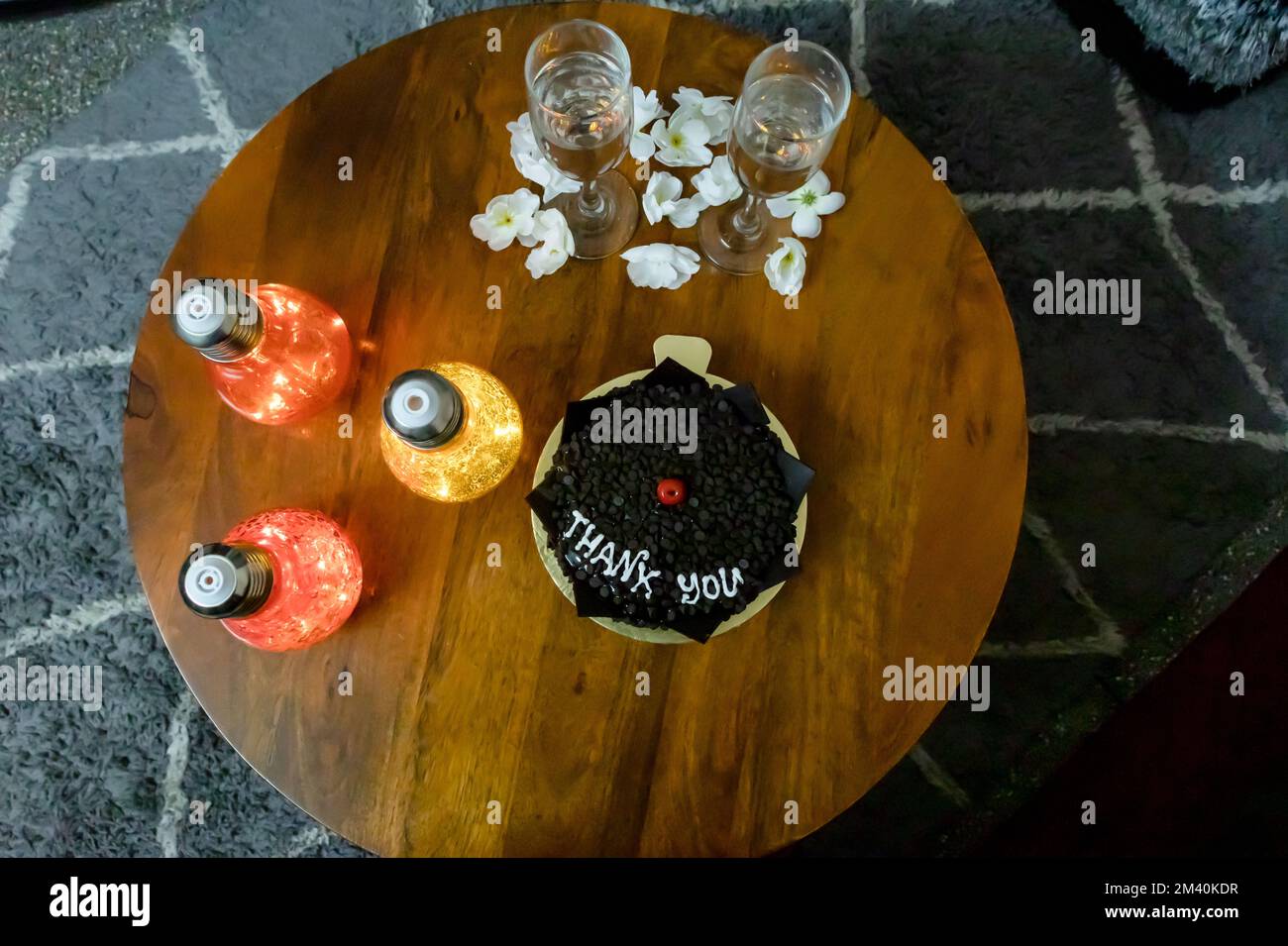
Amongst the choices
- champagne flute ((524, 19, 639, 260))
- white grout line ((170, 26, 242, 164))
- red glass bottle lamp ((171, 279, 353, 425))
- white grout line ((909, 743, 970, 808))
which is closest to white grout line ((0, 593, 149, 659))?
red glass bottle lamp ((171, 279, 353, 425))

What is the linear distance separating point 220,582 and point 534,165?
67 centimetres

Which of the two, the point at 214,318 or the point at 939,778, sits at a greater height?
the point at 214,318

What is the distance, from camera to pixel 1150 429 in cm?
166

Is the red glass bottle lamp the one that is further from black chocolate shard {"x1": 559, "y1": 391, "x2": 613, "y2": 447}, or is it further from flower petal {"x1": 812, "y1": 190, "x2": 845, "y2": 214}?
flower petal {"x1": 812, "y1": 190, "x2": 845, "y2": 214}

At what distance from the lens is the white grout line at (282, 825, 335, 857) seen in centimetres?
158

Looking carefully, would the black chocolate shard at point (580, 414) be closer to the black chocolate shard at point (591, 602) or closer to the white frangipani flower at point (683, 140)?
the black chocolate shard at point (591, 602)

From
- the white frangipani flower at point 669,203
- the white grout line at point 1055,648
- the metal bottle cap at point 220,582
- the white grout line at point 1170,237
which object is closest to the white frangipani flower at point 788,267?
the white frangipani flower at point 669,203

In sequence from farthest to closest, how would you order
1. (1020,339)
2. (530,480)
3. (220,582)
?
(1020,339)
(530,480)
(220,582)

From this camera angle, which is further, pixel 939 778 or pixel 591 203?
pixel 939 778

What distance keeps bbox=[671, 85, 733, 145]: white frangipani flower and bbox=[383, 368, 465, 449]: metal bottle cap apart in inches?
21.3

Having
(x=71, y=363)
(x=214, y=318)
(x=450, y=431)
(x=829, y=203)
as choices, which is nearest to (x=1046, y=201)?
(x=829, y=203)

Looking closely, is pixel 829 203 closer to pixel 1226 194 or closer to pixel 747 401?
pixel 747 401

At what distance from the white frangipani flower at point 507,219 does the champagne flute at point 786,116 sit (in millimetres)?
278
